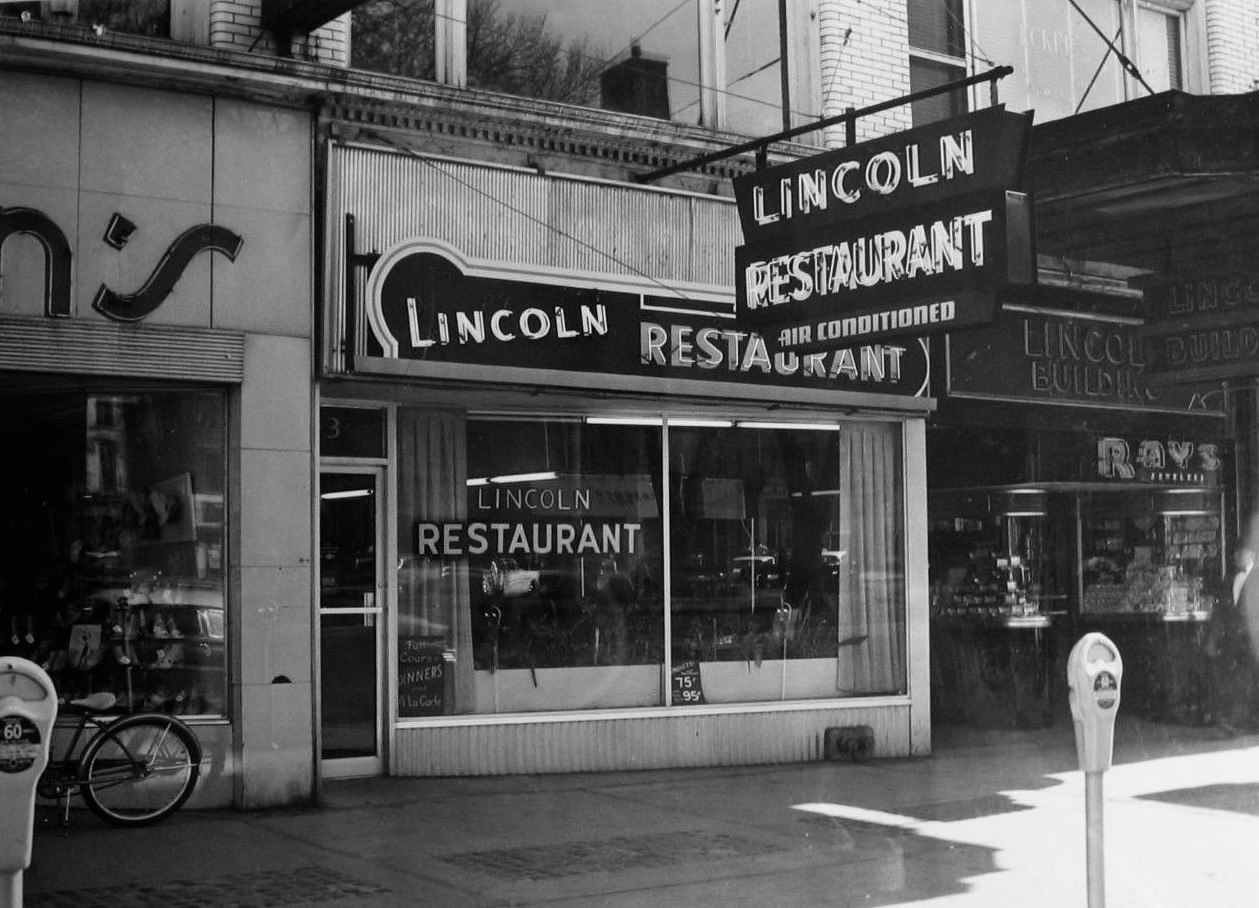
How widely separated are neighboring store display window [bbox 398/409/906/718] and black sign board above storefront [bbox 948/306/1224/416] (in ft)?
3.93

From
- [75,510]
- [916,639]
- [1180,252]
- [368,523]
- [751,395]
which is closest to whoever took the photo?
[75,510]

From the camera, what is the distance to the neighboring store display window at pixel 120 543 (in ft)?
33.4

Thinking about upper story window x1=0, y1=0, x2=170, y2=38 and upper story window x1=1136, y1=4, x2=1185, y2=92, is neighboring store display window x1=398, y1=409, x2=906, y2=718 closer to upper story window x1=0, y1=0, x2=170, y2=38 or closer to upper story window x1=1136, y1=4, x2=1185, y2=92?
upper story window x1=0, y1=0, x2=170, y2=38

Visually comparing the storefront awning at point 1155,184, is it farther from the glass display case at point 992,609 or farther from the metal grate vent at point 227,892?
the metal grate vent at point 227,892

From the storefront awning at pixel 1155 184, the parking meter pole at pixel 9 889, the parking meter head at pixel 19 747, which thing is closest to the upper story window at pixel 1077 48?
the storefront awning at pixel 1155 184

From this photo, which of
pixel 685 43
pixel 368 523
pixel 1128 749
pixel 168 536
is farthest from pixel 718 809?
pixel 685 43

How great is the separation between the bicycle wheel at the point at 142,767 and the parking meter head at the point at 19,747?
15.9ft

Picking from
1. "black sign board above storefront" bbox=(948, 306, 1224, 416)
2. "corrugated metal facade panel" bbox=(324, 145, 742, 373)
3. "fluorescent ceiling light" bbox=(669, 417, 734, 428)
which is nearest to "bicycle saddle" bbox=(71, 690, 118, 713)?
"corrugated metal facade panel" bbox=(324, 145, 742, 373)

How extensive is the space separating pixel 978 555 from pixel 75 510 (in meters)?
8.95

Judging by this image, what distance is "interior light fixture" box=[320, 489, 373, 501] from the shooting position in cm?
1124

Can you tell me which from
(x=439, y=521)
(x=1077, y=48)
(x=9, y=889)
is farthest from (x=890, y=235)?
(x=9, y=889)

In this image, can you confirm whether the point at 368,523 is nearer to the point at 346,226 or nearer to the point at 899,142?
the point at 346,226

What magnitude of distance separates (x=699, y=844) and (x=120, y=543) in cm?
438

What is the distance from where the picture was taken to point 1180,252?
14.4 m
